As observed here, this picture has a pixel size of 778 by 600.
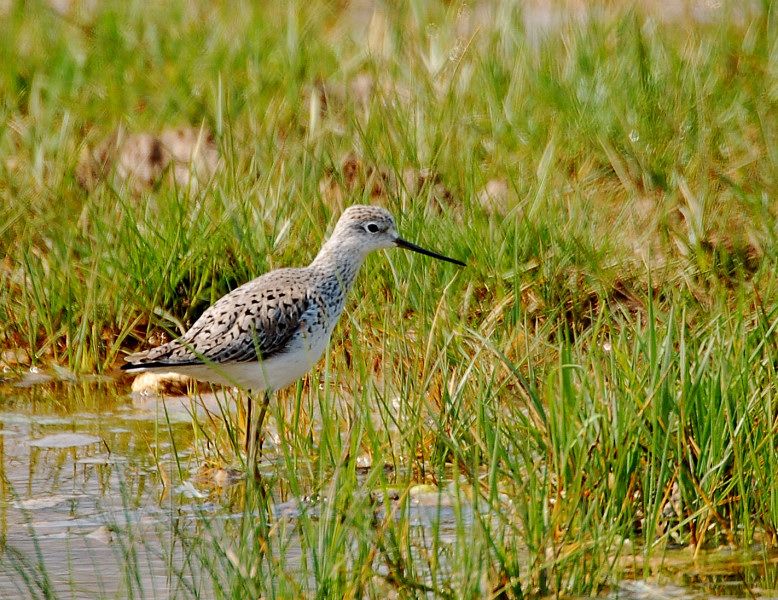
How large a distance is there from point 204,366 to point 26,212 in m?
1.99

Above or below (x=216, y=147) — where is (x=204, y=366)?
below

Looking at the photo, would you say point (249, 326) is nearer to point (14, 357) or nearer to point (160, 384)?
point (160, 384)

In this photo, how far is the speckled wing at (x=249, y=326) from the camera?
18.0 ft

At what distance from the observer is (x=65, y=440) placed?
564 cm

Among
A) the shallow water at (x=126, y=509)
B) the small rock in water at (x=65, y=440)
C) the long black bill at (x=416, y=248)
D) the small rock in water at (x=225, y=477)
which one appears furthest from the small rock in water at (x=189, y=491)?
the long black bill at (x=416, y=248)

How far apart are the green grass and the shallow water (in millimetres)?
103

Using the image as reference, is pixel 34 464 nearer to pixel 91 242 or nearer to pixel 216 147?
pixel 91 242

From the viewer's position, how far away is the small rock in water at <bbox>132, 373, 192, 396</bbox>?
6.33m

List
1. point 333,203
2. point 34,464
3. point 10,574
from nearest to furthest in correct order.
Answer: point 10,574 < point 34,464 < point 333,203

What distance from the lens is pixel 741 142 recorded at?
7.32 meters

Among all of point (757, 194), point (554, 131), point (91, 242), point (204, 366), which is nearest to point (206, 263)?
point (91, 242)

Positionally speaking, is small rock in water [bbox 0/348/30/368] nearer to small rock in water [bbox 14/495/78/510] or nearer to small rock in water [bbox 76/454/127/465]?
small rock in water [bbox 76/454/127/465]

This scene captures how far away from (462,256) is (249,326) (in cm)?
128

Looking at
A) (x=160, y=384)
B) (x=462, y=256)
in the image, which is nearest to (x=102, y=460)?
(x=160, y=384)
